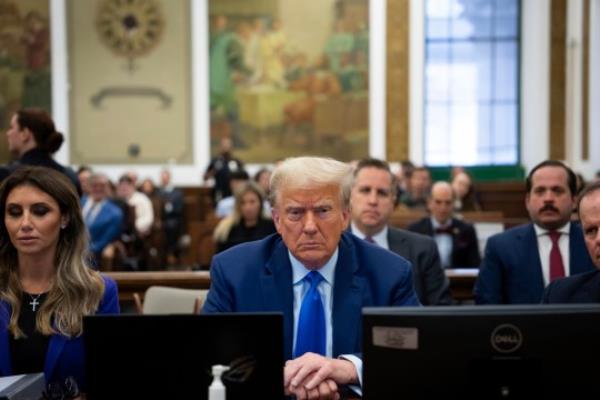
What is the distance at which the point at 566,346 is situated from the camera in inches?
74.6

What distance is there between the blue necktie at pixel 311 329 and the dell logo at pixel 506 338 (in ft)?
3.15

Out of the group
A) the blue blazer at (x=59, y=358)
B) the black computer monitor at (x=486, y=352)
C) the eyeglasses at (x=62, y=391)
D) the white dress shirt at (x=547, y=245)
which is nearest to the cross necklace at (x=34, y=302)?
the blue blazer at (x=59, y=358)

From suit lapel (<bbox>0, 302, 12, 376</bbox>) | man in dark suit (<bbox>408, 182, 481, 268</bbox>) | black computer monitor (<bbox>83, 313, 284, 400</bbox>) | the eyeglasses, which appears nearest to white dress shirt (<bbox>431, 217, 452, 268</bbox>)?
man in dark suit (<bbox>408, 182, 481, 268</bbox>)

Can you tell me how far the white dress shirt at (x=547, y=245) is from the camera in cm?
456

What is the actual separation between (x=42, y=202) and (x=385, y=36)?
14.9 metres

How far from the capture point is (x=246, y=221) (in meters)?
7.39

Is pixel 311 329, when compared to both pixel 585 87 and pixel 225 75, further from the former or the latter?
pixel 225 75

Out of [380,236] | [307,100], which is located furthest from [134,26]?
[380,236]

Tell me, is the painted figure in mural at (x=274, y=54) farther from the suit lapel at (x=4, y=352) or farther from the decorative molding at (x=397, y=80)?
the suit lapel at (x=4, y=352)

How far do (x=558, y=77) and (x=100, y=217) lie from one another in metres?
10.9

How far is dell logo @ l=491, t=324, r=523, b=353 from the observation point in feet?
6.20

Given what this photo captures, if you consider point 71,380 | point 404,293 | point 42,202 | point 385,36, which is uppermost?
point 385,36

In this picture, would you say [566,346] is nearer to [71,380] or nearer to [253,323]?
[253,323]

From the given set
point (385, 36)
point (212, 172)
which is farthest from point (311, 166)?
point (385, 36)
